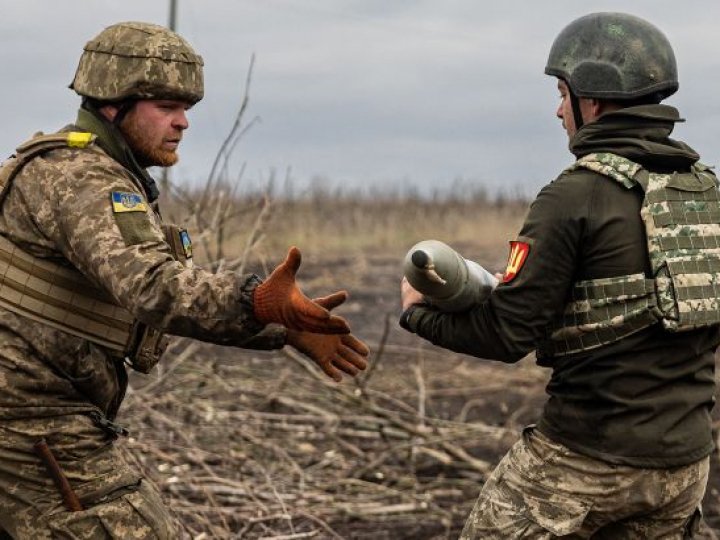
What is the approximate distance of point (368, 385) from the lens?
11375 mm

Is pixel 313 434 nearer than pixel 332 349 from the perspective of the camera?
No

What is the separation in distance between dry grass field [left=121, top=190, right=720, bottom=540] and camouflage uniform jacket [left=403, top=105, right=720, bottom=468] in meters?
3.00

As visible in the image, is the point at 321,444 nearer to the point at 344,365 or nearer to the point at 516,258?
the point at 344,365

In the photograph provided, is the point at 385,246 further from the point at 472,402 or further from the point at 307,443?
the point at 307,443

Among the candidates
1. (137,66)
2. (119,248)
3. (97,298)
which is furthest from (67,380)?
(137,66)

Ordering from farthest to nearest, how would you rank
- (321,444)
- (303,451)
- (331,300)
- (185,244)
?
(321,444)
(303,451)
(185,244)
(331,300)

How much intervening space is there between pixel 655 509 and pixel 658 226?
0.95 metres

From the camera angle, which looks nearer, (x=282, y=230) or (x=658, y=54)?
(x=658, y=54)

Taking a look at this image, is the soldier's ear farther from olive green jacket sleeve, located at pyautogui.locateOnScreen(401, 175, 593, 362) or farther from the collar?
olive green jacket sleeve, located at pyautogui.locateOnScreen(401, 175, 593, 362)

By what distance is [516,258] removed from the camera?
4242 millimetres

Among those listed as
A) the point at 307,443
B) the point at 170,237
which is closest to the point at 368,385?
the point at 307,443

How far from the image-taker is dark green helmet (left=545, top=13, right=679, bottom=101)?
4422 millimetres

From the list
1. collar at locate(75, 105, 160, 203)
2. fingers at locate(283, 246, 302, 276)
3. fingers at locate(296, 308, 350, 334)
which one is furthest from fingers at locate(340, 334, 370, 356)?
collar at locate(75, 105, 160, 203)

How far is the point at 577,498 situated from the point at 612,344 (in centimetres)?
52
